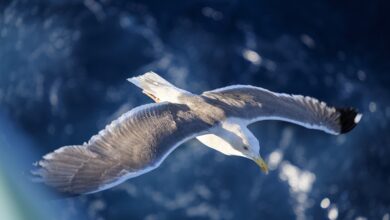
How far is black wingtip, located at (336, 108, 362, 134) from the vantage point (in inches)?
543

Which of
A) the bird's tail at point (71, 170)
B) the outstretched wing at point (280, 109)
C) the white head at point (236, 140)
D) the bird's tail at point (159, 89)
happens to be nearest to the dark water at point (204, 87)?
the bird's tail at point (159, 89)

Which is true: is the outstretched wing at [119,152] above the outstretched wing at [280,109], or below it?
below

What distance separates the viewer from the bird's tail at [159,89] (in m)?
13.4

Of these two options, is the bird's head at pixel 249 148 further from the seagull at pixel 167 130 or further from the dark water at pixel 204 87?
the dark water at pixel 204 87

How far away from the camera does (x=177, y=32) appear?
17.0 m

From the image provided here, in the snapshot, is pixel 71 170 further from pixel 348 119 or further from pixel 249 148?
pixel 348 119

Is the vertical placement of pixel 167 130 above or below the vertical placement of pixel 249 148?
above

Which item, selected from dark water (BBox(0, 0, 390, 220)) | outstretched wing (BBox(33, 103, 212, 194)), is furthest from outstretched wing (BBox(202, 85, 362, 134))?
dark water (BBox(0, 0, 390, 220))

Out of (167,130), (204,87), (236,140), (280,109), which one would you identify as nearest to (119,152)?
(167,130)

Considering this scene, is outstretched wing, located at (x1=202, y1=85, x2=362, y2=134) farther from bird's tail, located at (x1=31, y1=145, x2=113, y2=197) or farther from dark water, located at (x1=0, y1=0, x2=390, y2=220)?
bird's tail, located at (x1=31, y1=145, x2=113, y2=197)

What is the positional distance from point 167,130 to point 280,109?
6.92 feet

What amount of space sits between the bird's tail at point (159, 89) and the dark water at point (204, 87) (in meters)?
1.92

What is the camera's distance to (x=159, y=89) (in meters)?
13.8

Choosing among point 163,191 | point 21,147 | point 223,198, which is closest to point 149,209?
point 163,191
